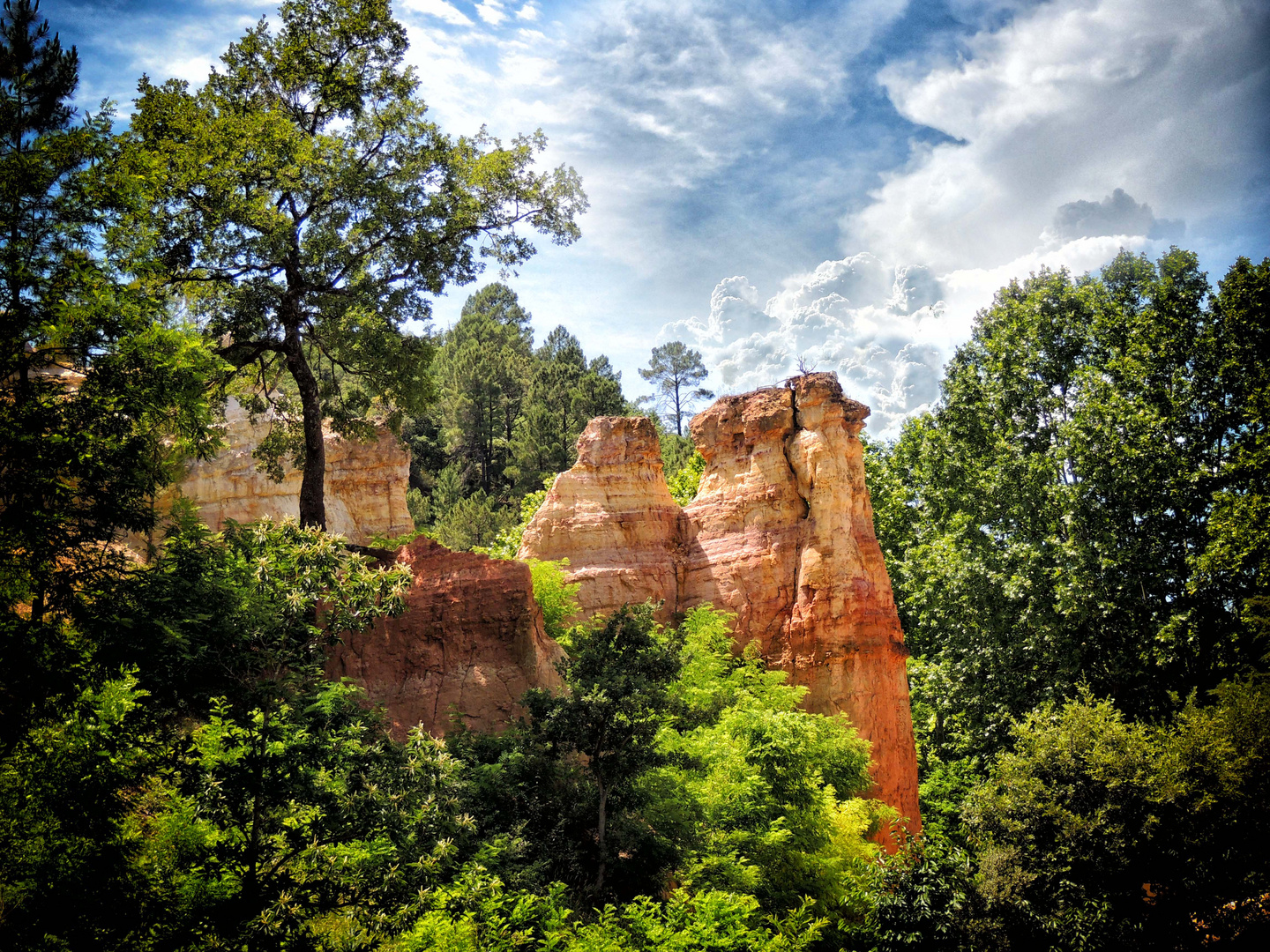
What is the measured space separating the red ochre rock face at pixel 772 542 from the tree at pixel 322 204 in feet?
27.4

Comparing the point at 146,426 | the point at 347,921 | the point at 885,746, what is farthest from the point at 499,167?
the point at 885,746

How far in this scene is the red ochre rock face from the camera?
25844 millimetres

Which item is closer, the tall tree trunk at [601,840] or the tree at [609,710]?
the tree at [609,710]

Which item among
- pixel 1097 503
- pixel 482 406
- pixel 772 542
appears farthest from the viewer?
pixel 482 406

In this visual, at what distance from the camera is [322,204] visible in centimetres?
2028

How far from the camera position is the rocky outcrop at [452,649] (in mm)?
18844

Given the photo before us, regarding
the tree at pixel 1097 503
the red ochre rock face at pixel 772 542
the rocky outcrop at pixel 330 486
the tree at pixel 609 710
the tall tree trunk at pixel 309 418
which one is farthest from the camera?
the rocky outcrop at pixel 330 486

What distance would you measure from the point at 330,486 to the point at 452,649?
48.8 feet

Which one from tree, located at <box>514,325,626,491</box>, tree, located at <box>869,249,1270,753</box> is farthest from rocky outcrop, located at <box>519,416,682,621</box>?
tree, located at <box>514,325,626,491</box>

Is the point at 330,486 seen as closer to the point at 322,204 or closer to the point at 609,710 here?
the point at 322,204

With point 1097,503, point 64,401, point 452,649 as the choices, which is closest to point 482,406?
point 452,649

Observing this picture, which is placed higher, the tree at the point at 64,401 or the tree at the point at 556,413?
the tree at the point at 556,413

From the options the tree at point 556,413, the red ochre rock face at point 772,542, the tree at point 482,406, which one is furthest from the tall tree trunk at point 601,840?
the tree at point 482,406

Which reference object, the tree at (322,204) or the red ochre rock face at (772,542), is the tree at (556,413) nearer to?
the red ochre rock face at (772,542)
